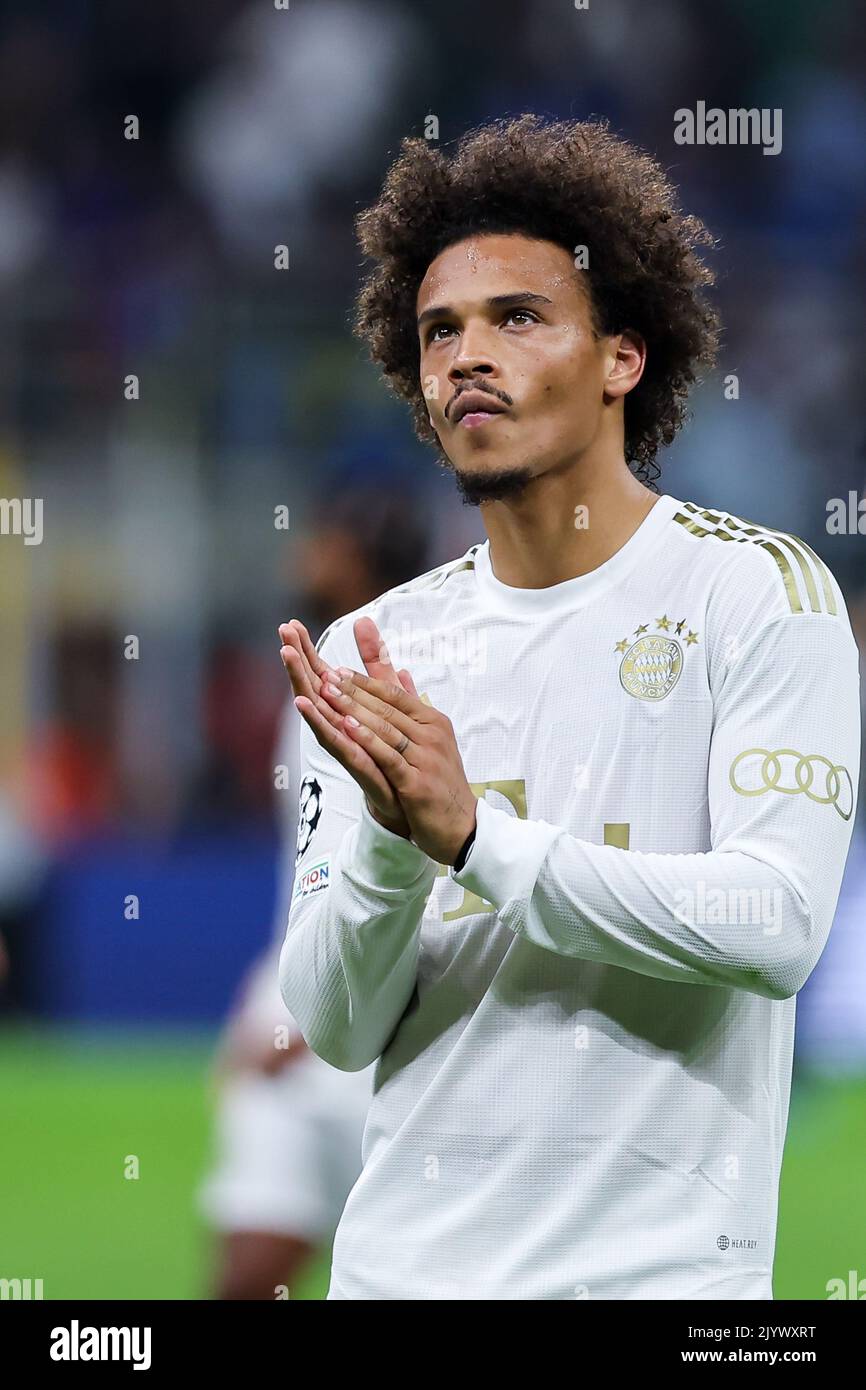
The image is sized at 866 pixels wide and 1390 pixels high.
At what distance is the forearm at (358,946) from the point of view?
6.93ft

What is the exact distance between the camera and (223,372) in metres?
8.74

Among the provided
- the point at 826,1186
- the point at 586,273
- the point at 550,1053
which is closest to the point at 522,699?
the point at 550,1053

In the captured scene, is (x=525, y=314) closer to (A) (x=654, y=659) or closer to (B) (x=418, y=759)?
(A) (x=654, y=659)

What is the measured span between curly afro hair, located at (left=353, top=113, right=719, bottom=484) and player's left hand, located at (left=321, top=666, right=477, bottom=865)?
0.82 m

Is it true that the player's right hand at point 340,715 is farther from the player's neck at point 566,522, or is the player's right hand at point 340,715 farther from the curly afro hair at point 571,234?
the curly afro hair at point 571,234

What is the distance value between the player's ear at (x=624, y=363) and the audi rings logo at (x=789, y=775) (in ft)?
2.40

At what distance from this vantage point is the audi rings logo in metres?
2.05

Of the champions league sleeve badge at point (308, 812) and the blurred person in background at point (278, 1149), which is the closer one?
the champions league sleeve badge at point (308, 812)

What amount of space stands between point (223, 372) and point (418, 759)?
7.06 m

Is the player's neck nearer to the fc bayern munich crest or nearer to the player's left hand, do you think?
the fc bayern munich crest

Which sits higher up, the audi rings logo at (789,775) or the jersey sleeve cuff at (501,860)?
the audi rings logo at (789,775)

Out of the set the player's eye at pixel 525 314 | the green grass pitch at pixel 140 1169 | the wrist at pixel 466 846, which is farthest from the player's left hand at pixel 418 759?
the green grass pitch at pixel 140 1169

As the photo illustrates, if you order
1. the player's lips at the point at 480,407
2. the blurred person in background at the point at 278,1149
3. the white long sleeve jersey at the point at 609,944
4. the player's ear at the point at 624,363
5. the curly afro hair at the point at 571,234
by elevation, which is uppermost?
the curly afro hair at the point at 571,234

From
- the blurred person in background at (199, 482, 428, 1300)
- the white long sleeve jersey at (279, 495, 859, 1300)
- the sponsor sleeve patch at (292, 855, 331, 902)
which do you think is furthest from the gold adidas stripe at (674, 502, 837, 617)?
the blurred person in background at (199, 482, 428, 1300)
